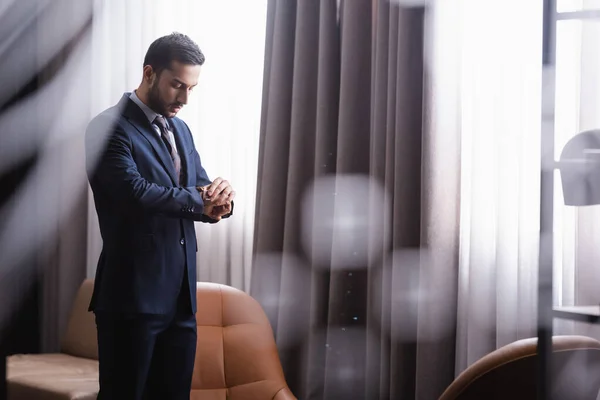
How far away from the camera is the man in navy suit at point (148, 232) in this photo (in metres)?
1.85

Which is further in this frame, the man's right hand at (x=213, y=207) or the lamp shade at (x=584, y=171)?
the man's right hand at (x=213, y=207)

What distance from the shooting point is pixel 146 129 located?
1956 millimetres

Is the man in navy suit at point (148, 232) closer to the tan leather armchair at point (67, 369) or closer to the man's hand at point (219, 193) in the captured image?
the man's hand at point (219, 193)

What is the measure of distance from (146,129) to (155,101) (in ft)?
0.27

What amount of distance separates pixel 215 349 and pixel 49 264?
63.2 inches

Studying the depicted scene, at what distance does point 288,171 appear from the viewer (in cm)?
297

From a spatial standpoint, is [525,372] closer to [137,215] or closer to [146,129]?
[137,215]

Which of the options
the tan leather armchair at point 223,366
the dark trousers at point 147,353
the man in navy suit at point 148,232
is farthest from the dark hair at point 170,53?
the tan leather armchair at point 223,366

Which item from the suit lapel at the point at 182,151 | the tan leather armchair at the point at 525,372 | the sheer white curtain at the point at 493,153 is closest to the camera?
the tan leather armchair at the point at 525,372

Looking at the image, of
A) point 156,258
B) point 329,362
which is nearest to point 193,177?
point 156,258

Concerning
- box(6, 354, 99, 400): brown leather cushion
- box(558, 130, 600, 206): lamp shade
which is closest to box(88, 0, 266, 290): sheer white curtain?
box(6, 354, 99, 400): brown leather cushion

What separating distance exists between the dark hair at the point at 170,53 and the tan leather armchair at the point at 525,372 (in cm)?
110

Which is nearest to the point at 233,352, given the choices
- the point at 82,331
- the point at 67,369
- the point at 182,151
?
the point at 67,369

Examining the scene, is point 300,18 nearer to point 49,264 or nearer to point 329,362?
point 329,362
